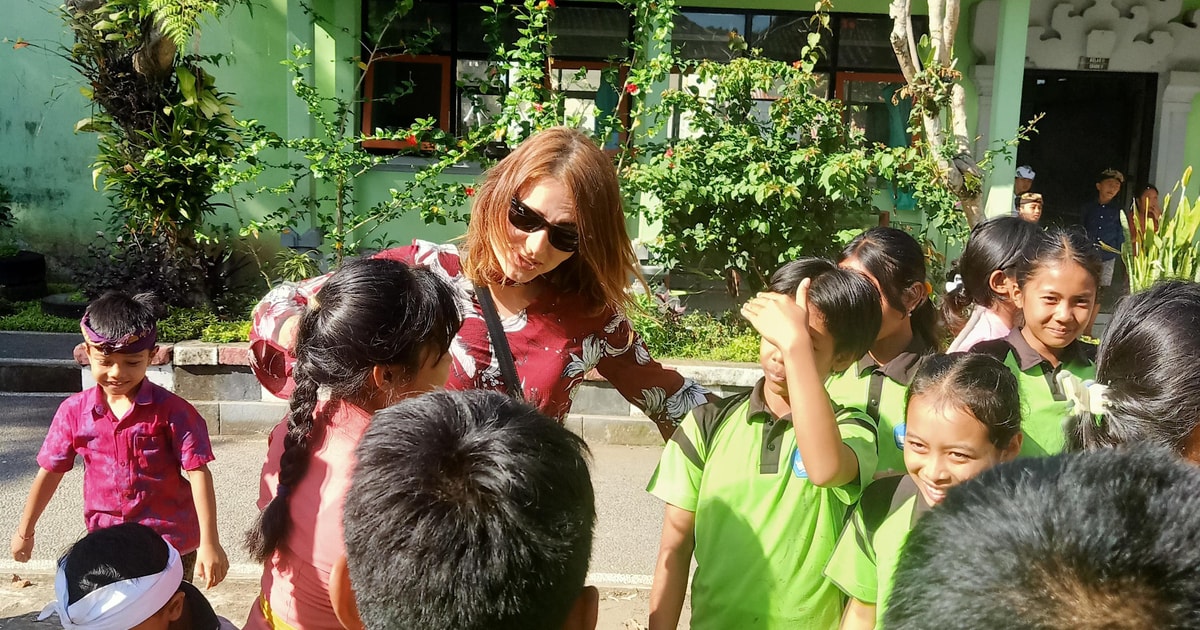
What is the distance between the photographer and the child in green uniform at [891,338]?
2217 millimetres

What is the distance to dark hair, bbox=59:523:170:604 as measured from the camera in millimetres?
1672

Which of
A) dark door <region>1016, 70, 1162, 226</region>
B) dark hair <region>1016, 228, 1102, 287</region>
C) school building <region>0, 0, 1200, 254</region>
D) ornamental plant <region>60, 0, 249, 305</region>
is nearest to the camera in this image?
dark hair <region>1016, 228, 1102, 287</region>

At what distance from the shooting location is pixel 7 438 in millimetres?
5223

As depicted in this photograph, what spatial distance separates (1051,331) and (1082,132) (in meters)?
7.96

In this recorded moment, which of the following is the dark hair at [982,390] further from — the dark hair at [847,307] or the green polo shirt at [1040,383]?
the green polo shirt at [1040,383]

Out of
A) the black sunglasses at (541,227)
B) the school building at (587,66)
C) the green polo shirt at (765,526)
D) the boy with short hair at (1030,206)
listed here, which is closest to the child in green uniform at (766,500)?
the green polo shirt at (765,526)

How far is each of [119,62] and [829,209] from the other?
506cm

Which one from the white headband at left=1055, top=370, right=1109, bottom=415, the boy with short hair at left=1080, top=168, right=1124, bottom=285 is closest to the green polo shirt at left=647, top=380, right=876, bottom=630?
the white headband at left=1055, top=370, right=1109, bottom=415

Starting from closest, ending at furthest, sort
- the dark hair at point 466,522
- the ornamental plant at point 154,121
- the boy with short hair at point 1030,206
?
the dark hair at point 466,522 < the ornamental plant at point 154,121 < the boy with short hair at point 1030,206

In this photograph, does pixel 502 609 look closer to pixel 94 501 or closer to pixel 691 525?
pixel 691 525

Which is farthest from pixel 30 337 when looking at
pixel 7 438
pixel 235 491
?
pixel 235 491

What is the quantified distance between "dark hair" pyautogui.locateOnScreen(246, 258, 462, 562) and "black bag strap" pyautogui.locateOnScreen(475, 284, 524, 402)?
1.13 ft

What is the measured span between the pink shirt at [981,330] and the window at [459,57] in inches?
232

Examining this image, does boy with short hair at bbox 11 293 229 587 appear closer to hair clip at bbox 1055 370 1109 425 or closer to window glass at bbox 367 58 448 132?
hair clip at bbox 1055 370 1109 425
